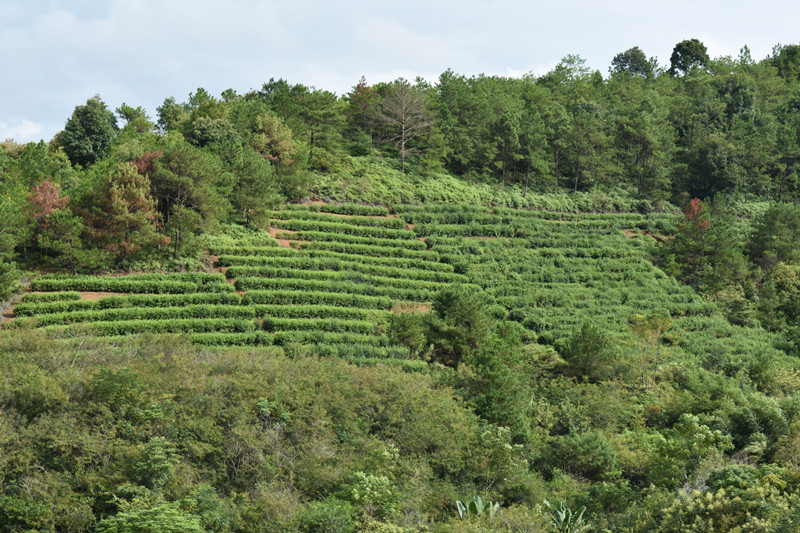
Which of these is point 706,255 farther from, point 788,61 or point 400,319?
point 788,61

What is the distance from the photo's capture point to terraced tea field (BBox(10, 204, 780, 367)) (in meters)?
30.6

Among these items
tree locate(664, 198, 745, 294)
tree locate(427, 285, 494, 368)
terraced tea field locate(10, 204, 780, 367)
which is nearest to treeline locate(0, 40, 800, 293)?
terraced tea field locate(10, 204, 780, 367)

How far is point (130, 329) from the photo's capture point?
28.7m

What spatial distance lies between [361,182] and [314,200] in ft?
17.8

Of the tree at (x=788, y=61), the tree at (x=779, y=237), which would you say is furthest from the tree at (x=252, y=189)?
the tree at (x=788, y=61)

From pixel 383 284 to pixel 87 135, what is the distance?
37.4 m

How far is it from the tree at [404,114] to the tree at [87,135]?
89.5 ft

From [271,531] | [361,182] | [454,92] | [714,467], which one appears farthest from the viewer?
[454,92]

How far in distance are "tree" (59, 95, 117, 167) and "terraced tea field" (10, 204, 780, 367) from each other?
2480cm

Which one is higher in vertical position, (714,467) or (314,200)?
(314,200)

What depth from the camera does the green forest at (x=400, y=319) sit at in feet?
55.1

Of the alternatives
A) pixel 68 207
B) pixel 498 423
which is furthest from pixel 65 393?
pixel 68 207

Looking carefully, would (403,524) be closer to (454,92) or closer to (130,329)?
(130,329)

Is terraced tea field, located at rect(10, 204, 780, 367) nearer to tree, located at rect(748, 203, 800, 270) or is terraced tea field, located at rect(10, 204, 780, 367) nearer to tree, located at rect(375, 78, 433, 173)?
tree, located at rect(748, 203, 800, 270)
